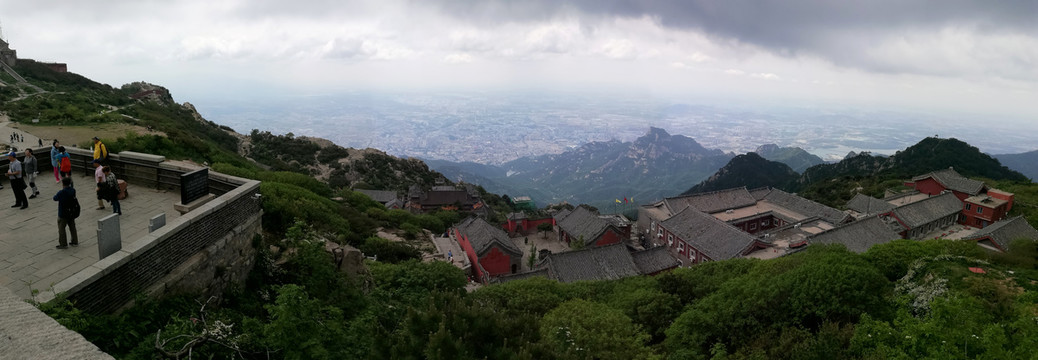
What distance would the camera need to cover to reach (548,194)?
6511 inches

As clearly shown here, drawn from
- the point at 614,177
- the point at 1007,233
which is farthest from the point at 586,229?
the point at 614,177

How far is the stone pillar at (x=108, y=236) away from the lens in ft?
22.5

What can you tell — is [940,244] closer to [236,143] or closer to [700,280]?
[700,280]

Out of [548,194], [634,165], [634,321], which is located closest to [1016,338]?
[634,321]

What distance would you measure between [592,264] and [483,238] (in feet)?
25.6

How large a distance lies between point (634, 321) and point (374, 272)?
10.3 metres

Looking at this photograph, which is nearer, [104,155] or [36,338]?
[36,338]

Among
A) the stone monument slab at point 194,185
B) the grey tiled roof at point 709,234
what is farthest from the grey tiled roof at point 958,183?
the stone monument slab at point 194,185

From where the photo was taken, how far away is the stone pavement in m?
7.14

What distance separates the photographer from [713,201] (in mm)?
48438

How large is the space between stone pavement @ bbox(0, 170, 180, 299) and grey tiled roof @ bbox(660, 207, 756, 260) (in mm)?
32742

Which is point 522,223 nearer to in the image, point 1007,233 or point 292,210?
point 292,210

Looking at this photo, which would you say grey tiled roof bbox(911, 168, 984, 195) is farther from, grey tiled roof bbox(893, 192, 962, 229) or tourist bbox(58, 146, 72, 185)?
tourist bbox(58, 146, 72, 185)

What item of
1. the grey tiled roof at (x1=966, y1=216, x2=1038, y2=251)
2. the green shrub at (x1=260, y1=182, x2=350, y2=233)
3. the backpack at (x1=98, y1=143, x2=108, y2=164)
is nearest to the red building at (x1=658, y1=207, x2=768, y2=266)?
the grey tiled roof at (x1=966, y1=216, x2=1038, y2=251)
